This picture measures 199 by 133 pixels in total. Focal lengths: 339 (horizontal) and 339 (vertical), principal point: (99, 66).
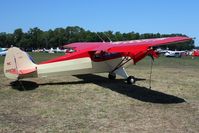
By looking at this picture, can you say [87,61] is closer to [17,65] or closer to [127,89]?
[127,89]

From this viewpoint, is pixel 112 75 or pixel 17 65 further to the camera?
pixel 112 75

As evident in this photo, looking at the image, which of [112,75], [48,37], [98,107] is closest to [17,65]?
[98,107]

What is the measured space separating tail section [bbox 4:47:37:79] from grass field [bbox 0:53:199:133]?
1.89ft

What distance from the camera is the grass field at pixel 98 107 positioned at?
7.88 metres

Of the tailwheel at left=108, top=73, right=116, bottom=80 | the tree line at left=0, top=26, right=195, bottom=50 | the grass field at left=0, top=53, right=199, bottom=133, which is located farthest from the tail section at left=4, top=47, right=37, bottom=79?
the tree line at left=0, top=26, right=195, bottom=50

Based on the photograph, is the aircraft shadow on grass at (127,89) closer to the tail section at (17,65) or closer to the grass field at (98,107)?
the grass field at (98,107)

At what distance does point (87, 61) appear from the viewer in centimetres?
1491

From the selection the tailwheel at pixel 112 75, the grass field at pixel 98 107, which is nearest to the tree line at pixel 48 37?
the tailwheel at pixel 112 75

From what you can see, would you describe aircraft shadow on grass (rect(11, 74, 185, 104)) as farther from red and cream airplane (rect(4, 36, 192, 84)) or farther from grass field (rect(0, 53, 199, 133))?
red and cream airplane (rect(4, 36, 192, 84))

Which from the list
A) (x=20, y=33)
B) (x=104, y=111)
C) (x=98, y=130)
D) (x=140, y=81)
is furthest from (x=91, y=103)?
(x=20, y=33)

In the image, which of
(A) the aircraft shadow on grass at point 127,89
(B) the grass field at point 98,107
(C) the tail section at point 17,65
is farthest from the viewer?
(C) the tail section at point 17,65

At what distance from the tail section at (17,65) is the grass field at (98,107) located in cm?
58

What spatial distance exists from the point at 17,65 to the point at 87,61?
3443mm

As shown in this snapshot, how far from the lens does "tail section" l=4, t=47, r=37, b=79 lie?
1247 centimetres
